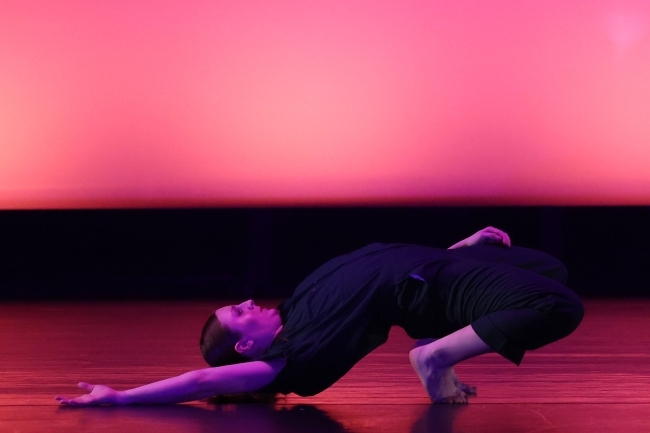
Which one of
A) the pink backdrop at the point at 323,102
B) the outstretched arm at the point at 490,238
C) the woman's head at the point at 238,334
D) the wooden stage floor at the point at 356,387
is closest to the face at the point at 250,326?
the woman's head at the point at 238,334

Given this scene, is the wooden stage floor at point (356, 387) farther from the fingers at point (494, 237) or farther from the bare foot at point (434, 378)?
the fingers at point (494, 237)

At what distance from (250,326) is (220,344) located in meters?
0.09

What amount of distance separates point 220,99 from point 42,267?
4.26 ft

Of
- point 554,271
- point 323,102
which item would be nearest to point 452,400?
point 554,271

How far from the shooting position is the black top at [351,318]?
6.32ft

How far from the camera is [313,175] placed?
14.6 feet

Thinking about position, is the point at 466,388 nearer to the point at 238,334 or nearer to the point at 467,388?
the point at 467,388

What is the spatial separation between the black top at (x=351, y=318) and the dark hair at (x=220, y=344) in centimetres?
10

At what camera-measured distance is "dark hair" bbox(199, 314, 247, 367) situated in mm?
2004

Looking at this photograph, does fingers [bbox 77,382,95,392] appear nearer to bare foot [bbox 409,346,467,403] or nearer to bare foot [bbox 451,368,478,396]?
bare foot [bbox 409,346,467,403]

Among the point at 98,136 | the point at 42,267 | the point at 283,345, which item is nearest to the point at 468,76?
the point at 98,136

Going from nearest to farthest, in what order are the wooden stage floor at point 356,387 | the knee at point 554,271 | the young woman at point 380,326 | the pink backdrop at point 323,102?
the wooden stage floor at point 356,387 < the young woman at point 380,326 < the knee at point 554,271 < the pink backdrop at point 323,102

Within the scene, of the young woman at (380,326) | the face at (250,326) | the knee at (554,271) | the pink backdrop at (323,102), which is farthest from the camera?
the pink backdrop at (323,102)

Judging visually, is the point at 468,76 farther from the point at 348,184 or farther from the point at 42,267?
the point at 42,267
